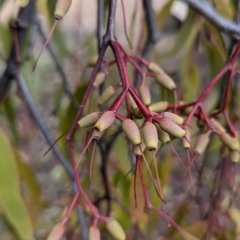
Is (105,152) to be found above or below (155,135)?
below

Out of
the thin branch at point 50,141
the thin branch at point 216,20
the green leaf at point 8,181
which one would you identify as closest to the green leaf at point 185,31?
the thin branch at point 216,20

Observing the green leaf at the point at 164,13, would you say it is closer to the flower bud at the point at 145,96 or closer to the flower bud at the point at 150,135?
the flower bud at the point at 145,96

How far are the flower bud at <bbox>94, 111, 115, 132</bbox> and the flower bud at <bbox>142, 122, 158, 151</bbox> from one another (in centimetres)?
3

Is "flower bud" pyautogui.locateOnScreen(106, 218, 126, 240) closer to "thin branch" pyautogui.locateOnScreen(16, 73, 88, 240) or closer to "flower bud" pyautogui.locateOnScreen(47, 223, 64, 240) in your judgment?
"flower bud" pyautogui.locateOnScreen(47, 223, 64, 240)

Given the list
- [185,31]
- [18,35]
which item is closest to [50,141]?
[18,35]

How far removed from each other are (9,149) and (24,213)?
0.25 ft

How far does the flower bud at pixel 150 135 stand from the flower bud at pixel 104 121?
3 cm

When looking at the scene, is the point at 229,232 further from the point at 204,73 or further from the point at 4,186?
the point at 204,73

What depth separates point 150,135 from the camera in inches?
15.5

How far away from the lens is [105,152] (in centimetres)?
80

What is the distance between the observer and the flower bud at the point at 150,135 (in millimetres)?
390

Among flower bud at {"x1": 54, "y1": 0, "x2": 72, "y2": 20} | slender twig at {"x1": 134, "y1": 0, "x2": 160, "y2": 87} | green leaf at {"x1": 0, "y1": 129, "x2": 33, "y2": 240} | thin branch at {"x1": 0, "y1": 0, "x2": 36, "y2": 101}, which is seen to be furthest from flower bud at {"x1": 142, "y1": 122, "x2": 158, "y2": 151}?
slender twig at {"x1": 134, "y1": 0, "x2": 160, "y2": 87}

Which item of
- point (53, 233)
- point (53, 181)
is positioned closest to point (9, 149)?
point (53, 233)

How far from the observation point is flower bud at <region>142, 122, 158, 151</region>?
39 centimetres
